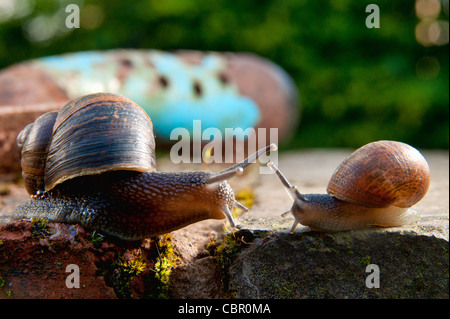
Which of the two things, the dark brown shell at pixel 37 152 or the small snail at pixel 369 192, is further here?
the dark brown shell at pixel 37 152

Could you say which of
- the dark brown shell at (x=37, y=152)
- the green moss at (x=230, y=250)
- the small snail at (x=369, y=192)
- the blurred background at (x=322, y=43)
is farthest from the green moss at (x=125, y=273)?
the blurred background at (x=322, y=43)

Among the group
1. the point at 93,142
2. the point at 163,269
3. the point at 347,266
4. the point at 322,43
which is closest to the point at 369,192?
the point at 347,266

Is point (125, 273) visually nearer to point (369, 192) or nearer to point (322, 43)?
point (369, 192)

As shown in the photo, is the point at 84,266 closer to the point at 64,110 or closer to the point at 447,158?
the point at 64,110

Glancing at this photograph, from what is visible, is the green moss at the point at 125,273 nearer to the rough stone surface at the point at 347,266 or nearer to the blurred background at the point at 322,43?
the rough stone surface at the point at 347,266

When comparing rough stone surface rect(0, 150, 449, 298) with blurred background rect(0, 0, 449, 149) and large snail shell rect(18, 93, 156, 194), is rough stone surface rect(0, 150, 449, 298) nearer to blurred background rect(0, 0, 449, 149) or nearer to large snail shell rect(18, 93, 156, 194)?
large snail shell rect(18, 93, 156, 194)

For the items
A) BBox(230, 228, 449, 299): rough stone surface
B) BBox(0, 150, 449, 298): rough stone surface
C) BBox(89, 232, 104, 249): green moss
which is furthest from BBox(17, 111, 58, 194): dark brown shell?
BBox(230, 228, 449, 299): rough stone surface
